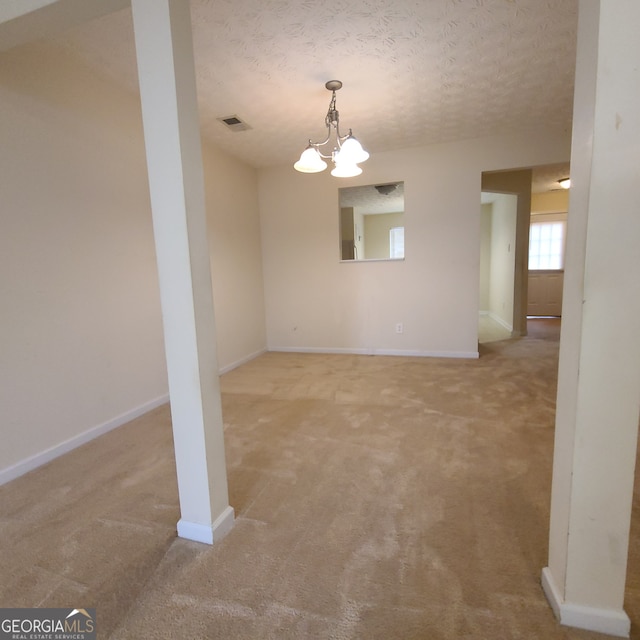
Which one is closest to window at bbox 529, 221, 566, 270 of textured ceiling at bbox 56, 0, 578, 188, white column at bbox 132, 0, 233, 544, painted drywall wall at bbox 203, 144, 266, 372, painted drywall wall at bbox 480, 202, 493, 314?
Answer: painted drywall wall at bbox 480, 202, 493, 314

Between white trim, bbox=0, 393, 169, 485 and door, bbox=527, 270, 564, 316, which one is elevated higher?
door, bbox=527, 270, 564, 316

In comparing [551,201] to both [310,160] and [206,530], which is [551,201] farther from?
[206,530]

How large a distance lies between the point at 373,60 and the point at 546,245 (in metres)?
6.59

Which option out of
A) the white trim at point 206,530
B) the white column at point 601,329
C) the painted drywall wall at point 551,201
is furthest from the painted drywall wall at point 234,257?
the painted drywall wall at point 551,201

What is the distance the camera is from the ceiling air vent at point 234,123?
121 inches

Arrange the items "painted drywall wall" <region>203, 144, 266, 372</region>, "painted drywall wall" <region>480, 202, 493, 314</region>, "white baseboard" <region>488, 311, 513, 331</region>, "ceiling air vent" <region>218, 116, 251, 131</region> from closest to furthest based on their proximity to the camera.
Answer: "ceiling air vent" <region>218, 116, 251, 131</region> → "painted drywall wall" <region>203, 144, 266, 372</region> → "white baseboard" <region>488, 311, 513, 331</region> → "painted drywall wall" <region>480, 202, 493, 314</region>

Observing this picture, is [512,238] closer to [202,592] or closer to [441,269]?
[441,269]

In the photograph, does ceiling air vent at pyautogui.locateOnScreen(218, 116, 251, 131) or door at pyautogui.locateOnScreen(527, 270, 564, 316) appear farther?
door at pyautogui.locateOnScreen(527, 270, 564, 316)

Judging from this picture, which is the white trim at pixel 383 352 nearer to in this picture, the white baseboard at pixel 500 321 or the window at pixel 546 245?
the white baseboard at pixel 500 321

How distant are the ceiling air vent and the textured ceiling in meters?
0.08

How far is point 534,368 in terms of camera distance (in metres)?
3.63

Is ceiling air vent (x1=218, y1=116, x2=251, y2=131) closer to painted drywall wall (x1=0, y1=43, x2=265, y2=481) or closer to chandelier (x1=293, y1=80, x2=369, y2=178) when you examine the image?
painted drywall wall (x1=0, y1=43, x2=265, y2=481)

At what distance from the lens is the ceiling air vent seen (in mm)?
3076

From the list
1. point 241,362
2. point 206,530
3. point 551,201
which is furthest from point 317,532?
point 551,201
